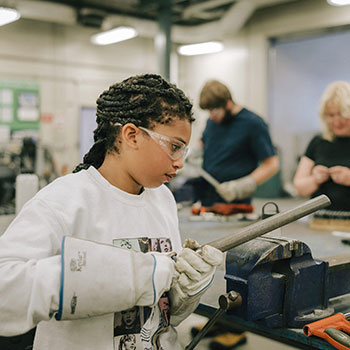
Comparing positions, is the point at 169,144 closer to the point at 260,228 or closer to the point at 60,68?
the point at 260,228

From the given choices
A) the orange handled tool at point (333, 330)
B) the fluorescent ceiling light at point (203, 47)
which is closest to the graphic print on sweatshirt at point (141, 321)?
the orange handled tool at point (333, 330)

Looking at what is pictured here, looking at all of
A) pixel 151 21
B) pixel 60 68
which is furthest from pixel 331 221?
pixel 60 68

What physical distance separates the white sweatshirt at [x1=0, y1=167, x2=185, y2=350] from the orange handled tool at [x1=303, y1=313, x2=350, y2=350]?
0.31 m

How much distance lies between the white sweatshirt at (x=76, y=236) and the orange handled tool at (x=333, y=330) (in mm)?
313

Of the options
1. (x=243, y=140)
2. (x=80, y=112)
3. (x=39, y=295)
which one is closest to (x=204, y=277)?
(x=39, y=295)

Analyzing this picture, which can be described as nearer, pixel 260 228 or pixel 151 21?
pixel 260 228

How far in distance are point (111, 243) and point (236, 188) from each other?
5.09 ft

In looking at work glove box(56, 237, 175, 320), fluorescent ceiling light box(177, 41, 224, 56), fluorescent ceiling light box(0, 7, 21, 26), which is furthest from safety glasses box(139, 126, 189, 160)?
fluorescent ceiling light box(177, 41, 224, 56)

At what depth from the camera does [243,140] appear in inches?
99.3

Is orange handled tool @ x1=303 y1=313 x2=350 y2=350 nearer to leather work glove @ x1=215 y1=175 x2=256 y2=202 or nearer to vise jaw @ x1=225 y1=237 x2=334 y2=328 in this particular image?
vise jaw @ x1=225 y1=237 x2=334 y2=328

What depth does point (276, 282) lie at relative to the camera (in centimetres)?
103

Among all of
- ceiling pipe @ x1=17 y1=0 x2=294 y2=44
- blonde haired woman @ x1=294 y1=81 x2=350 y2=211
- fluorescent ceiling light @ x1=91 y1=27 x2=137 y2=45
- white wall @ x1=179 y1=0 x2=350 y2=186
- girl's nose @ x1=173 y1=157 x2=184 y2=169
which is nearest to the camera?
girl's nose @ x1=173 y1=157 x2=184 y2=169

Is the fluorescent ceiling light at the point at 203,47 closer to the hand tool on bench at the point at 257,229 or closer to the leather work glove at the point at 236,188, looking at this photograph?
the leather work glove at the point at 236,188

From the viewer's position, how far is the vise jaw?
3.33ft
